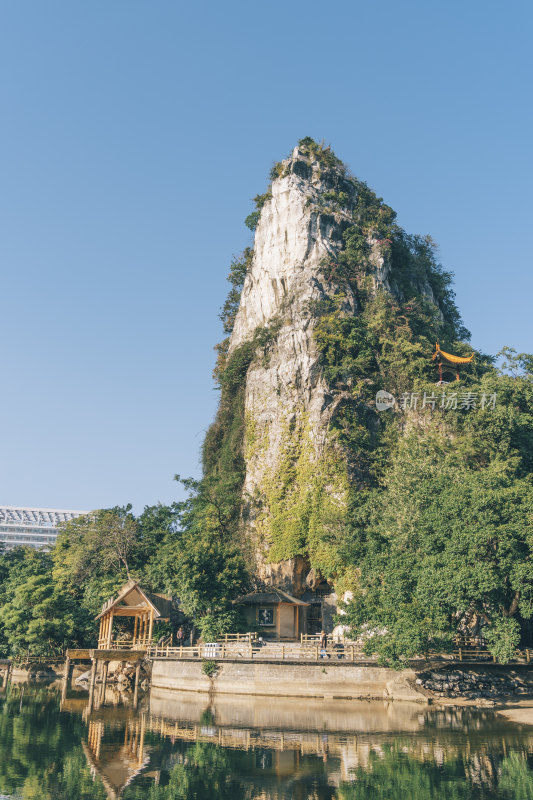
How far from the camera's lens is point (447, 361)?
143 ft

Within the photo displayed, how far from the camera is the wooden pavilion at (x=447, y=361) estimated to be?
139ft

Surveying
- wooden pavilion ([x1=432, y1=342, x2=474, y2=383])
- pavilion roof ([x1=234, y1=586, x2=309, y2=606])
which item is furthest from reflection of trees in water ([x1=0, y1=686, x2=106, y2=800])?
wooden pavilion ([x1=432, y1=342, x2=474, y2=383])

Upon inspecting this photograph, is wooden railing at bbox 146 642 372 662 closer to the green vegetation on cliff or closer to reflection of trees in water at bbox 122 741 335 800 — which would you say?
the green vegetation on cliff

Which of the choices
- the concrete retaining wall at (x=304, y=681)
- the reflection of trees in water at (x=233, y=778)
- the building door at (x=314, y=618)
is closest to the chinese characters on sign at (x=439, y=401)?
the building door at (x=314, y=618)

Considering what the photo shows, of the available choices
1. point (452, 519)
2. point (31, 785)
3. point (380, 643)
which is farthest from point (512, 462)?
point (31, 785)

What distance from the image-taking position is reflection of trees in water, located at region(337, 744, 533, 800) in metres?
12.4

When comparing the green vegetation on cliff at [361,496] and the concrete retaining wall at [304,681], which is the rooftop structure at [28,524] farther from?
the concrete retaining wall at [304,681]

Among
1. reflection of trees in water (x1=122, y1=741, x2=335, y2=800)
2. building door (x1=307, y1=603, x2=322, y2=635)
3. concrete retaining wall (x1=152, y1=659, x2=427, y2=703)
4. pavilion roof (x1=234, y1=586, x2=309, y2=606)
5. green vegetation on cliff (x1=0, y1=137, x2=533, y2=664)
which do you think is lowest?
reflection of trees in water (x1=122, y1=741, x2=335, y2=800)

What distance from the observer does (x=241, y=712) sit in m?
23.2

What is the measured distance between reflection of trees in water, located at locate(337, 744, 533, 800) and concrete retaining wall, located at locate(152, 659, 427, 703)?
9.89 meters

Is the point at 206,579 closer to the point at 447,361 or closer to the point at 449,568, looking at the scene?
the point at 449,568

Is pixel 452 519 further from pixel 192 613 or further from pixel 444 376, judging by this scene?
pixel 444 376

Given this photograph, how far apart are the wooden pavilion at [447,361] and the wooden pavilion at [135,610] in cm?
2298

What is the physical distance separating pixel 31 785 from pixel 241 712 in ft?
37.1
